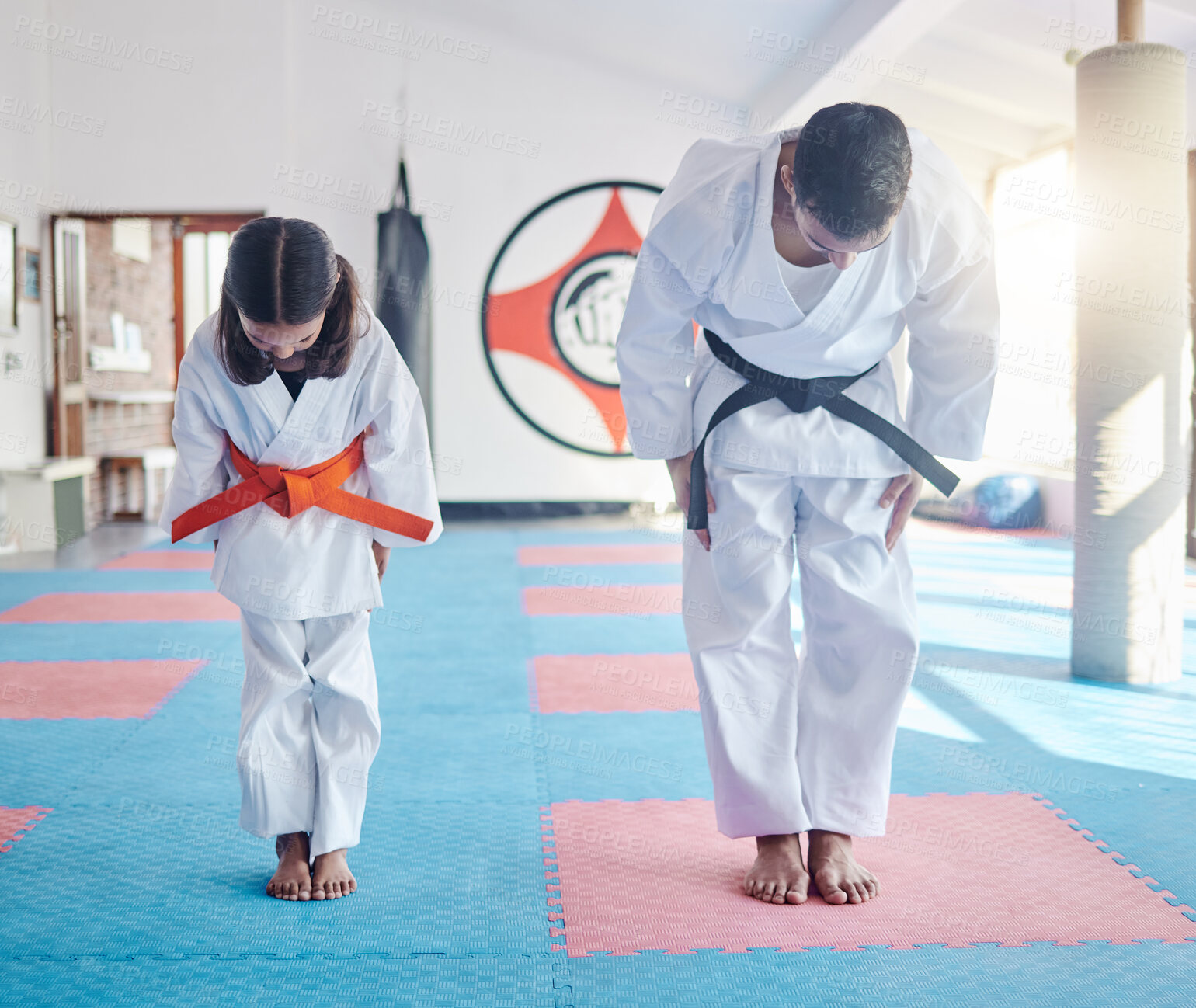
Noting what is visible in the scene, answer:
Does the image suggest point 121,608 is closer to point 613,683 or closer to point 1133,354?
point 613,683

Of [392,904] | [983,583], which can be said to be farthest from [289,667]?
[983,583]

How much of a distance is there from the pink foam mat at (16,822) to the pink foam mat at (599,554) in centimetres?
346

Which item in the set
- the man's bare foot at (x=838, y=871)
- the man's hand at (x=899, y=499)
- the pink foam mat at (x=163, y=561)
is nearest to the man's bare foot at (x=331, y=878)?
the man's bare foot at (x=838, y=871)

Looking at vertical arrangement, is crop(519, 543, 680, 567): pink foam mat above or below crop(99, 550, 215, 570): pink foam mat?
above

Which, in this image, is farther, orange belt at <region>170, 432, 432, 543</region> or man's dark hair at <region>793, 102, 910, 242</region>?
orange belt at <region>170, 432, 432, 543</region>

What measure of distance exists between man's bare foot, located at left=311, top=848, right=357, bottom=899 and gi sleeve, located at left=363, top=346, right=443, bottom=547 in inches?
22.6

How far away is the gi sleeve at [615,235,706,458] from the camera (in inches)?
70.8

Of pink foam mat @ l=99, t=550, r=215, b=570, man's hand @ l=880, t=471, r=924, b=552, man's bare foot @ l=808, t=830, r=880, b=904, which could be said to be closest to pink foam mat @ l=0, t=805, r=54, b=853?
man's bare foot @ l=808, t=830, r=880, b=904

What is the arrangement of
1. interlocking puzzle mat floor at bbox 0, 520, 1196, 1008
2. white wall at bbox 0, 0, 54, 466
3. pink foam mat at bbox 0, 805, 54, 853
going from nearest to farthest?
interlocking puzzle mat floor at bbox 0, 520, 1196, 1008
pink foam mat at bbox 0, 805, 54, 853
white wall at bbox 0, 0, 54, 466

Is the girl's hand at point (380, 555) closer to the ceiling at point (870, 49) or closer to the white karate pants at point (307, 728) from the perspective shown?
the white karate pants at point (307, 728)

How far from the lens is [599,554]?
19.6 ft

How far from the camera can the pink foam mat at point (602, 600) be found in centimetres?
443

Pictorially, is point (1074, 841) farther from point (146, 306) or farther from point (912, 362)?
point (146, 306)

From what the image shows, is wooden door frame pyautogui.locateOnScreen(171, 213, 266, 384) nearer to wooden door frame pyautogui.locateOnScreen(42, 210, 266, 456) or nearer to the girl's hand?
wooden door frame pyautogui.locateOnScreen(42, 210, 266, 456)
